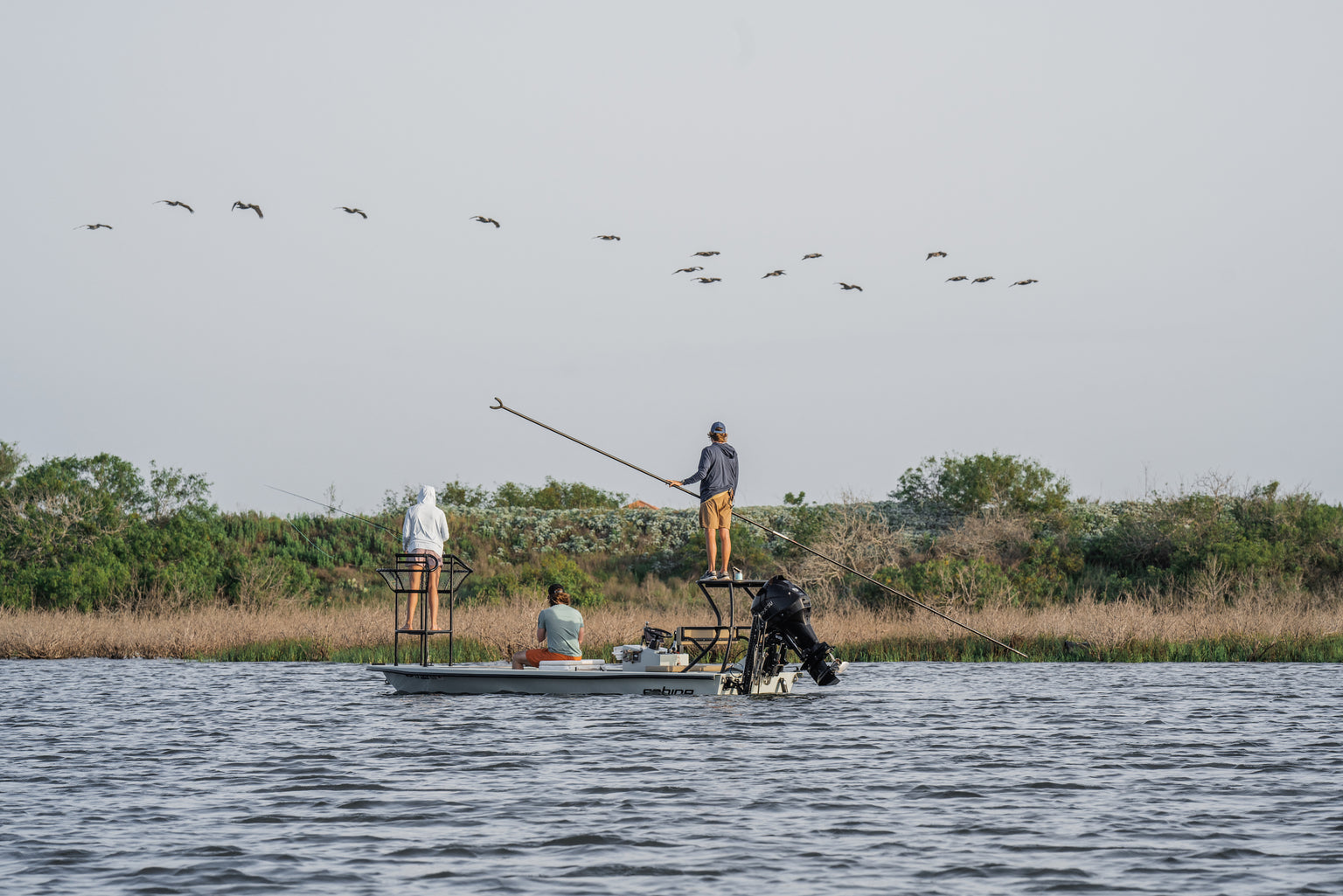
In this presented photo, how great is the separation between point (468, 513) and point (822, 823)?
47.4 meters

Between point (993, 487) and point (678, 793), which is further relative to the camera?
point (993, 487)

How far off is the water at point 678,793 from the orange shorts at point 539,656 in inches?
25.5

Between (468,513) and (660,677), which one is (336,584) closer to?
(468,513)

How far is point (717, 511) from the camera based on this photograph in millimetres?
21375

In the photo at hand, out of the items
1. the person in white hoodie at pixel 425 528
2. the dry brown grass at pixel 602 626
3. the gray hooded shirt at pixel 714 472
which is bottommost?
the dry brown grass at pixel 602 626

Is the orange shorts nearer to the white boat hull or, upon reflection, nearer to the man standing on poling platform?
the white boat hull

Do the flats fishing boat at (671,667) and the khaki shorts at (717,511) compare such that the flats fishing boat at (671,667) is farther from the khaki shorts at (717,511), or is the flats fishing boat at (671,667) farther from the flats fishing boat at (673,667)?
the khaki shorts at (717,511)

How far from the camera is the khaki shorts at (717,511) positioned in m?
21.3

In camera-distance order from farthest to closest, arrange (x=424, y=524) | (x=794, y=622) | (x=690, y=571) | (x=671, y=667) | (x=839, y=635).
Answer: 1. (x=690, y=571)
2. (x=839, y=635)
3. (x=424, y=524)
4. (x=671, y=667)
5. (x=794, y=622)

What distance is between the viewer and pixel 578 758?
15422mm

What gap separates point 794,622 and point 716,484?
237 cm

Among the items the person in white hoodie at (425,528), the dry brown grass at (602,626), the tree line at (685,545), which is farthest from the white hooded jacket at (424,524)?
the tree line at (685,545)

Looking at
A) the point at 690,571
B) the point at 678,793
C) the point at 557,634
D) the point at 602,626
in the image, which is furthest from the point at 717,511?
the point at 690,571

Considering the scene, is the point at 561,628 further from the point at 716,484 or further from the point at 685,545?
the point at 685,545
